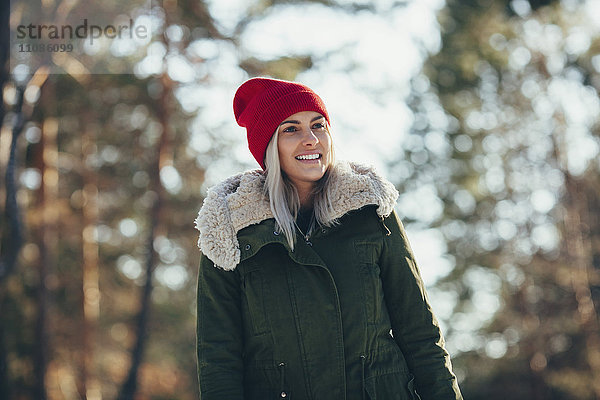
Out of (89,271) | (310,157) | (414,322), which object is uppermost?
(89,271)

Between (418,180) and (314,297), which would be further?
(418,180)

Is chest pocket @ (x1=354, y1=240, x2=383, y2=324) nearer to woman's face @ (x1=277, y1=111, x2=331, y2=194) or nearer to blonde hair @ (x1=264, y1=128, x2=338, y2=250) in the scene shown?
blonde hair @ (x1=264, y1=128, x2=338, y2=250)

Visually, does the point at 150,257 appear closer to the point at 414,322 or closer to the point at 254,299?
the point at 254,299

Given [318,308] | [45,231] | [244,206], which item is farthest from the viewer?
[45,231]

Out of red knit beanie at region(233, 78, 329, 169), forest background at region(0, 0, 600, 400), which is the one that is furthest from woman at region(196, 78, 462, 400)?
forest background at region(0, 0, 600, 400)

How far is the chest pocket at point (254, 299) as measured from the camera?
9.62ft

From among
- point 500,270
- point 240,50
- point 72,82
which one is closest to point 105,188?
point 72,82

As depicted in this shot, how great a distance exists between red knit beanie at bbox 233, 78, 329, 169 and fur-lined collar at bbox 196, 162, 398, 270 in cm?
23

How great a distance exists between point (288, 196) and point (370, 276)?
0.52 metres

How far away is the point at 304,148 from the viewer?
10.4 feet

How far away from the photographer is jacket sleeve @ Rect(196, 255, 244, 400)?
288 centimetres

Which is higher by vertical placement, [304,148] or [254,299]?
[304,148]

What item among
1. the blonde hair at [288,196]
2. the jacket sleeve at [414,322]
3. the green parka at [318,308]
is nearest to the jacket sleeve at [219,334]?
the green parka at [318,308]

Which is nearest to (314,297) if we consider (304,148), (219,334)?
(219,334)
